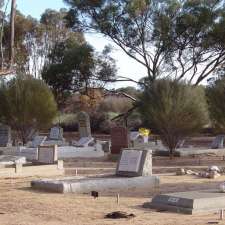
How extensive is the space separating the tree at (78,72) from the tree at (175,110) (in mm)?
20852

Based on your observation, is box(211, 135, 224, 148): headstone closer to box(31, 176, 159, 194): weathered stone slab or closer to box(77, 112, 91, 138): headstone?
box(77, 112, 91, 138): headstone

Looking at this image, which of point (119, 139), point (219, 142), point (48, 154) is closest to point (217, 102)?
point (219, 142)

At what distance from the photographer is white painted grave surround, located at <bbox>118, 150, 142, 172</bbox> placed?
15727 millimetres

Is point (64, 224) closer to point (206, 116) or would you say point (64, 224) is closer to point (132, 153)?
point (132, 153)

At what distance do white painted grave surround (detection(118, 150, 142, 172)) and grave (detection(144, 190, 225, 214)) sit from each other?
408 cm

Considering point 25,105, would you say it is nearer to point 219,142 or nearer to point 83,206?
point 219,142

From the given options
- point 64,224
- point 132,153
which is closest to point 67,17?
point 132,153

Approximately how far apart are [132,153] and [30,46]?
46.5 m

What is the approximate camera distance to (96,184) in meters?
14.5

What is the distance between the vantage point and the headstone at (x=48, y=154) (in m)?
19.2

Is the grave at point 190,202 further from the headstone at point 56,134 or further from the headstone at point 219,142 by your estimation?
the headstone at point 56,134

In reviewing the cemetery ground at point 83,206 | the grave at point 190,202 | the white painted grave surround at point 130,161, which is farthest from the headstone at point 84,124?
the grave at point 190,202

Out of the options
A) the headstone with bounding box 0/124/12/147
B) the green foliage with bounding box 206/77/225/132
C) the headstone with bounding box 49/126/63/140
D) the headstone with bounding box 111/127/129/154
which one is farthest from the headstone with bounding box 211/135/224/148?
the headstone with bounding box 0/124/12/147

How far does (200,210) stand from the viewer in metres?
10.8
